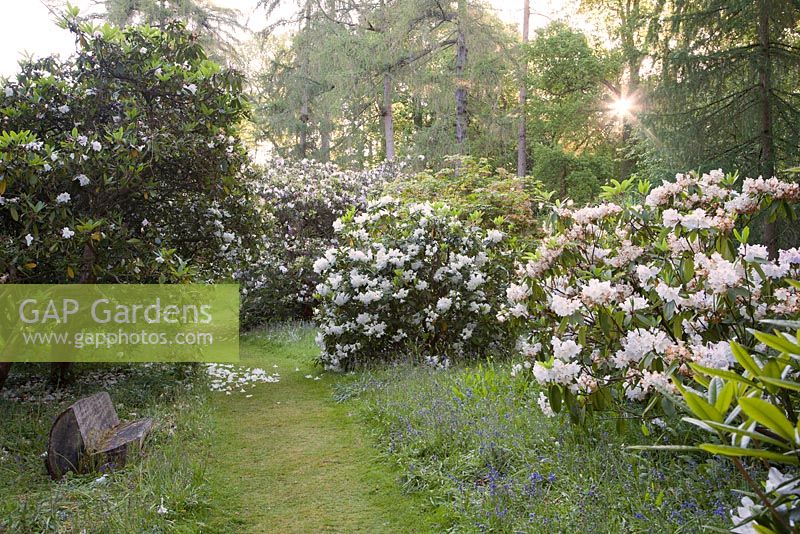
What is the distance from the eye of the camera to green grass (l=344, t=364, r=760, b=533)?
3012 mm

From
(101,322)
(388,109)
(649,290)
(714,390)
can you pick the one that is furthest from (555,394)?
(388,109)

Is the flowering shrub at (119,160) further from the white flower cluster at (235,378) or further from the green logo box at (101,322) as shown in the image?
the white flower cluster at (235,378)

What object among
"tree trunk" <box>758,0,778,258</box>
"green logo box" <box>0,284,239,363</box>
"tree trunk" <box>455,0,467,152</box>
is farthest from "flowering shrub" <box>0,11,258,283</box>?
"tree trunk" <box>455,0,467,152</box>

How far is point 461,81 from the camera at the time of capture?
16938 millimetres

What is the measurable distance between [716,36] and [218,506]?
10297 mm

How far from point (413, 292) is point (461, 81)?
1085 centimetres

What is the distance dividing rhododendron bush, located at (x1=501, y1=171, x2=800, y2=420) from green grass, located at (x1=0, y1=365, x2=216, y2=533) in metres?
2.35

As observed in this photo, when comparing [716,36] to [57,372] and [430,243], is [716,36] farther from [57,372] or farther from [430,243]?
[57,372]

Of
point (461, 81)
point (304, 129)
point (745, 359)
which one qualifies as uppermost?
point (461, 81)

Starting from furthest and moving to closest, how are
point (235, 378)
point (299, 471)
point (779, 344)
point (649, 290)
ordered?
point (235, 378), point (299, 471), point (649, 290), point (779, 344)

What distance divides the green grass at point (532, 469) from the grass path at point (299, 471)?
0.75 feet

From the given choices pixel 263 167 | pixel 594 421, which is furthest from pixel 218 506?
pixel 263 167

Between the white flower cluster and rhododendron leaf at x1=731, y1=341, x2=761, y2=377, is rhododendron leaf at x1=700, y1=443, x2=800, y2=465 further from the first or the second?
the white flower cluster

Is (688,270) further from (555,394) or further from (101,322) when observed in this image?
(101,322)
